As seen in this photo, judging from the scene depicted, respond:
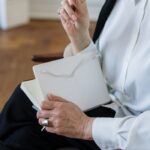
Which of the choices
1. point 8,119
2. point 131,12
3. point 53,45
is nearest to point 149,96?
point 131,12

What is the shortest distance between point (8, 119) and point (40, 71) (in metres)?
0.21

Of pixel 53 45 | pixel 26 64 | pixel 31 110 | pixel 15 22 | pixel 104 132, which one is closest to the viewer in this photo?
pixel 104 132

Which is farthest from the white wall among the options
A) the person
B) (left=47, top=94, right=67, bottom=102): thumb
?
(left=47, top=94, right=67, bottom=102): thumb

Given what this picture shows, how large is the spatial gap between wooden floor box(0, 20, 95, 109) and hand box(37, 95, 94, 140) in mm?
1423

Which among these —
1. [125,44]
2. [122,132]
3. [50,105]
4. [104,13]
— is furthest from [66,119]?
[104,13]

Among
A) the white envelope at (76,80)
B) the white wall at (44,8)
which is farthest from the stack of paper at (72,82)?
the white wall at (44,8)

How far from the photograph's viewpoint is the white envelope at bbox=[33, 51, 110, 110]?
1.14 metres

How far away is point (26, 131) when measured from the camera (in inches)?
46.2

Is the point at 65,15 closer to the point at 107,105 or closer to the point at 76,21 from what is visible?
the point at 76,21

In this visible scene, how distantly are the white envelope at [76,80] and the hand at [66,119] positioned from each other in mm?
74

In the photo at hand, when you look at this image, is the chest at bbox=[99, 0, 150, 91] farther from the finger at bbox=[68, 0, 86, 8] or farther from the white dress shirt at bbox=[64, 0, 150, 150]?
the finger at bbox=[68, 0, 86, 8]

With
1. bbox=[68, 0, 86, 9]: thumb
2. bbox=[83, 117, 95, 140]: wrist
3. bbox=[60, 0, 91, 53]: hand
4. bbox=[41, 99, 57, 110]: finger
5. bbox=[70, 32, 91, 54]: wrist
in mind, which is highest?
bbox=[68, 0, 86, 9]: thumb

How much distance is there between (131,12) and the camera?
1220 mm

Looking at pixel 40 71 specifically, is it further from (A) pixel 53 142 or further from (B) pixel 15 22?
(B) pixel 15 22
